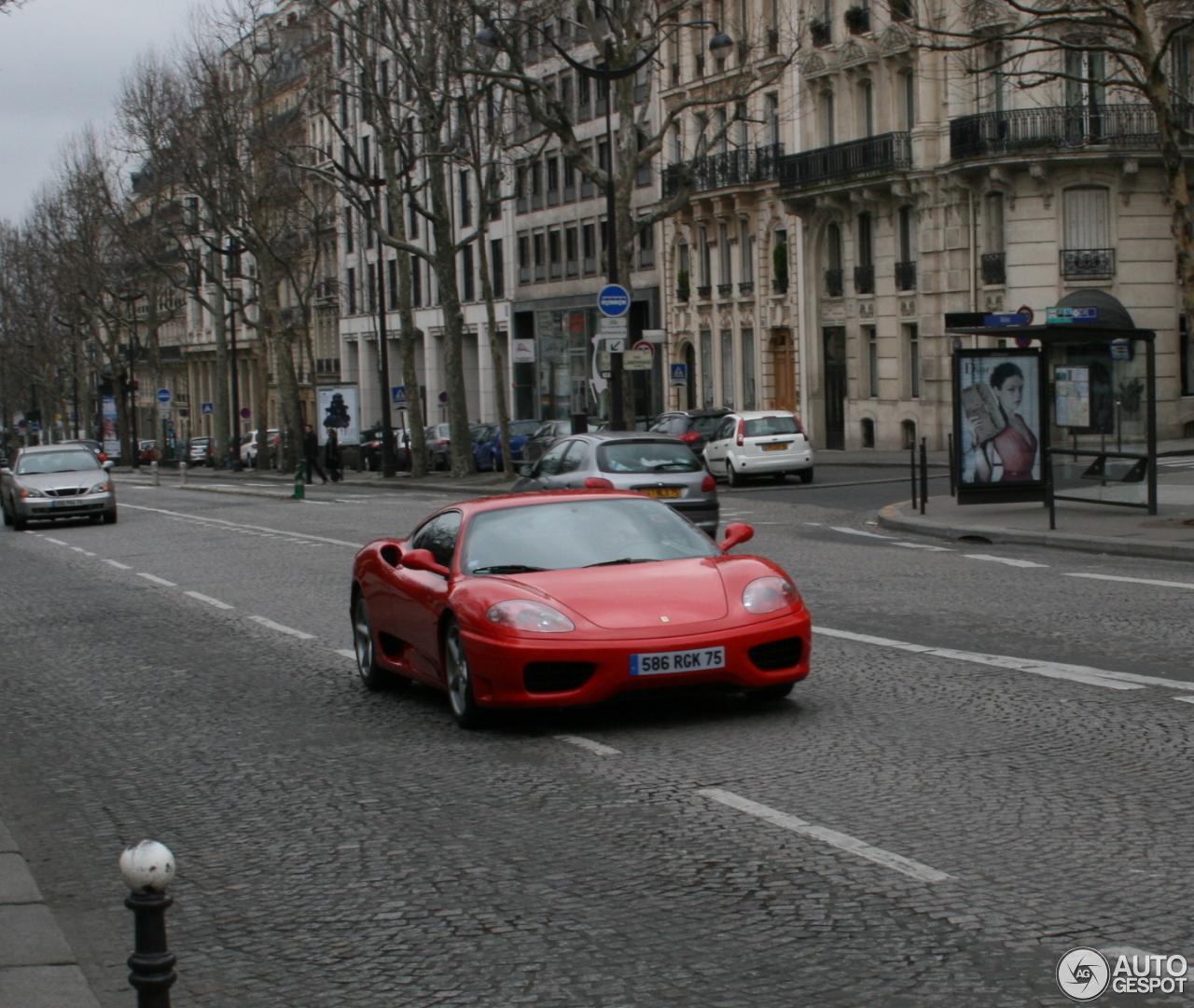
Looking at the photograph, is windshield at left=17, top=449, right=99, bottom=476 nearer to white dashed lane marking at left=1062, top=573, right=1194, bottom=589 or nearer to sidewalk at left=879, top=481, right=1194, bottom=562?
sidewalk at left=879, top=481, right=1194, bottom=562

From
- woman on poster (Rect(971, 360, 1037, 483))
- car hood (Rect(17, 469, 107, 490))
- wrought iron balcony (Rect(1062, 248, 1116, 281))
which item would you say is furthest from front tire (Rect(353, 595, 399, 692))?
wrought iron balcony (Rect(1062, 248, 1116, 281))

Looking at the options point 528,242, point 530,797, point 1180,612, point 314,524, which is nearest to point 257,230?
point 528,242

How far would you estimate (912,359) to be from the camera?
5262 cm

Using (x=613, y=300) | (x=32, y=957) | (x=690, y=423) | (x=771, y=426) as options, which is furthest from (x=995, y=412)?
(x=32, y=957)

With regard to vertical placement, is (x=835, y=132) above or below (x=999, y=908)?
above

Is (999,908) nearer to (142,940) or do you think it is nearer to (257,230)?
(142,940)

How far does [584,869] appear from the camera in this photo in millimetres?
6570

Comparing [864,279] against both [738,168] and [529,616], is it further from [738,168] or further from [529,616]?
[529,616]

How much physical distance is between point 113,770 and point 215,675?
352cm

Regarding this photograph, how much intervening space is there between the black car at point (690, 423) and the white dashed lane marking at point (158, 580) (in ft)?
77.5

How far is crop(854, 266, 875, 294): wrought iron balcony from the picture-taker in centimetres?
5428

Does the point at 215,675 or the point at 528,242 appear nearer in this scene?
the point at 215,675

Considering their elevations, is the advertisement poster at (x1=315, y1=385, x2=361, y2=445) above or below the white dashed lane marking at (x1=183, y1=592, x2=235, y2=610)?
above

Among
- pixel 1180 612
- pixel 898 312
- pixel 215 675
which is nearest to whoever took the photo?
pixel 215 675
